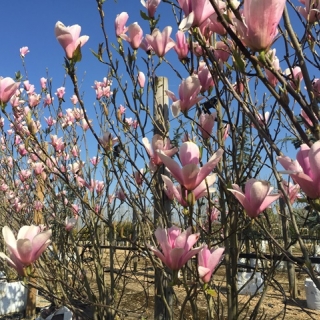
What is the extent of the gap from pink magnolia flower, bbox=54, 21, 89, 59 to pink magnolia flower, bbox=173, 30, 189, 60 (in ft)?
1.03

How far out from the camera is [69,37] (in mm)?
1181

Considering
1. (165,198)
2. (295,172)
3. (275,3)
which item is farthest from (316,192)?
(165,198)

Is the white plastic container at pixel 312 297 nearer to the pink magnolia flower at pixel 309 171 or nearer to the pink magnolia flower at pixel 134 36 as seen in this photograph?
the pink magnolia flower at pixel 134 36

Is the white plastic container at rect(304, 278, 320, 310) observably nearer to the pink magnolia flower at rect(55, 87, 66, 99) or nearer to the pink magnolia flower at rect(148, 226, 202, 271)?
the pink magnolia flower at rect(55, 87, 66, 99)

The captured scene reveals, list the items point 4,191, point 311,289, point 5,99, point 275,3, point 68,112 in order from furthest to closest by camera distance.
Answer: point 311,289 < point 4,191 < point 68,112 < point 5,99 < point 275,3

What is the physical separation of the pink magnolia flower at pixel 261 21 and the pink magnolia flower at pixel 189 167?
31cm

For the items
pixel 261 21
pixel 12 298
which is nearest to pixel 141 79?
pixel 261 21

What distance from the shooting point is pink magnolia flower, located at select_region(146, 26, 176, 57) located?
135cm

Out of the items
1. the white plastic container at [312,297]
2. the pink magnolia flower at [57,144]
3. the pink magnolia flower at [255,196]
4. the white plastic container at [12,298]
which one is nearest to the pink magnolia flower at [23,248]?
the pink magnolia flower at [255,196]

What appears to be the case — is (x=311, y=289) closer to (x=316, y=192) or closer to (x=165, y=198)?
(x=165, y=198)

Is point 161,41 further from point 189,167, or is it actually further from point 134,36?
point 189,167

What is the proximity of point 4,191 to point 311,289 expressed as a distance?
415 centimetres

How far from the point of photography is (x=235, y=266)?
1.33 meters

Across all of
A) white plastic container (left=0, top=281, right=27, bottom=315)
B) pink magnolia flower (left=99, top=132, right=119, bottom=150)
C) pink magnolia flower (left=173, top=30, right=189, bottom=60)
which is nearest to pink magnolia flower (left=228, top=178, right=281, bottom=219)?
pink magnolia flower (left=173, top=30, right=189, bottom=60)
